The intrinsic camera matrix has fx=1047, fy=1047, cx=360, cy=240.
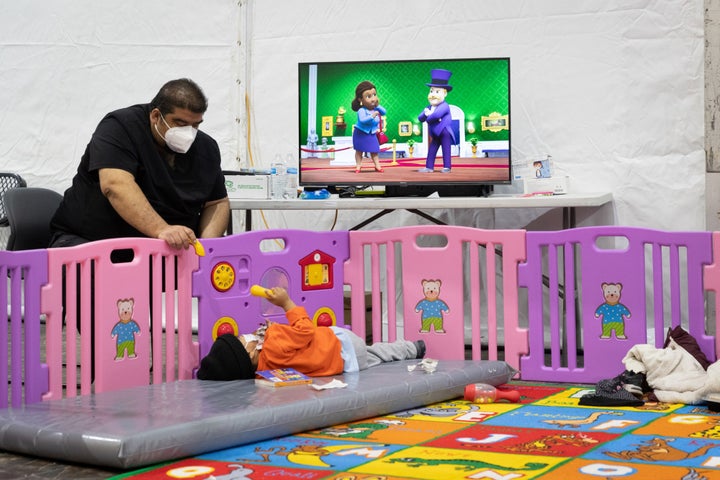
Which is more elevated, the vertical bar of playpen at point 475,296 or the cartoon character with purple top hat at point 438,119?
the cartoon character with purple top hat at point 438,119

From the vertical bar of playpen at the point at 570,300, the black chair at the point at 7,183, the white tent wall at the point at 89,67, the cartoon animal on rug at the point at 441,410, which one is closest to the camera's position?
the cartoon animal on rug at the point at 441,410

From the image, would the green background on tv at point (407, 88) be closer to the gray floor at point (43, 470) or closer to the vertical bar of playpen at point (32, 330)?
the vertical bar of playpen at point (32, 330)

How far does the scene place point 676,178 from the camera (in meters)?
5.18

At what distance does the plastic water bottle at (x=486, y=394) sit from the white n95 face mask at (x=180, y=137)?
1386mm

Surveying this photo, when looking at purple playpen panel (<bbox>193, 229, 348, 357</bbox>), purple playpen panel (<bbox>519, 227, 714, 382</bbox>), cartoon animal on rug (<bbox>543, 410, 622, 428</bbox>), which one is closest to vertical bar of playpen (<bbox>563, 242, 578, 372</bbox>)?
purple playpen panel (<bbox>519, 227, 714, 382</bbox>)

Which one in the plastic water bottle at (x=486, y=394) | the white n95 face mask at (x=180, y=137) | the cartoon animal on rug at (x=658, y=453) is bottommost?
the cartoon animal on rug at (x=658, y=453)

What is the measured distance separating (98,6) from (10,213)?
7.57ft

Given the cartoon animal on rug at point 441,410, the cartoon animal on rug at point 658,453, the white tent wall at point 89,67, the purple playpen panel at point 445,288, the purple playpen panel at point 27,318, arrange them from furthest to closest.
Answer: the white tent wall at point 89,67
the purple playpen panel at point 445,288
the cartoon animal on rug at point 441,410
the purple playpen panel at point 27,318
the cartoon animal on rug at point 658,453

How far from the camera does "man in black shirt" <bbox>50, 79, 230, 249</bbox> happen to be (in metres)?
3.82

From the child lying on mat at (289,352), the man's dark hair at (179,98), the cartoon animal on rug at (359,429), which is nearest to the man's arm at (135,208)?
the man's dark hair at (179,98)

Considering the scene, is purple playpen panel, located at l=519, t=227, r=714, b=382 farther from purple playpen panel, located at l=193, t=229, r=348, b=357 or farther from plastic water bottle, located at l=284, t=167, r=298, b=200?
plastic water bottle, located at l=284, t=167, r=298, b=200

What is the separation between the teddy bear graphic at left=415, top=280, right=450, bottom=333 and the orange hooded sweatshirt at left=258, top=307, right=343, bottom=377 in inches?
27.2

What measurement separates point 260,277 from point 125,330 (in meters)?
0.70

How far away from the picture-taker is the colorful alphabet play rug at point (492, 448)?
2635 millimetres
